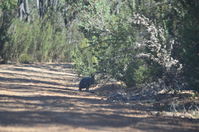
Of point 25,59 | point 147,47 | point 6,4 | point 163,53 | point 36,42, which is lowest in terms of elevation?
point 25,59

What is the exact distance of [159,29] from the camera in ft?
49.5

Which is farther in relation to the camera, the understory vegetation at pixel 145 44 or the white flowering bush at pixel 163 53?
the white flowering bush at pixel 163 53

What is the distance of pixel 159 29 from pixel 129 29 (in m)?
2.51

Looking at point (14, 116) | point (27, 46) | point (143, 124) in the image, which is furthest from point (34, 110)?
point (27, 46)

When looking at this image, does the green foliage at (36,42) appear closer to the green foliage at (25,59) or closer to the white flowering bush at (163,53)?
the green foliage at (25,59)

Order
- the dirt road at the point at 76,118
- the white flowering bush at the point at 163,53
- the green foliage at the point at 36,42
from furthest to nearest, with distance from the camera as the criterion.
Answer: the green foliage at the point at 36,42
the white flowering bush at the point at 163,53
the dirt road at the point at 76,118

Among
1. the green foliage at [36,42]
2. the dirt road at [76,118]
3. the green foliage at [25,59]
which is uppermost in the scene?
the green foliage at [36,42]

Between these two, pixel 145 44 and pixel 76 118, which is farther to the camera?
pixel 145 44

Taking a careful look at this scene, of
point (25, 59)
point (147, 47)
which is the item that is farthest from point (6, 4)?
point (147, 47)

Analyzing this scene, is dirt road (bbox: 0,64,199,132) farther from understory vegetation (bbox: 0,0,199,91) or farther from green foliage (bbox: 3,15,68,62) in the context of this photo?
green foliage (bbox: 3,15,68,62)

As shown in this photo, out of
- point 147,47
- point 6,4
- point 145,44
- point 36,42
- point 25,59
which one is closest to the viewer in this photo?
point 145,44

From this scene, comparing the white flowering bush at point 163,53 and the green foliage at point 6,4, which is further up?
the green foliage at point 6,4

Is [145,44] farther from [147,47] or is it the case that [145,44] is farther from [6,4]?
[6,4]

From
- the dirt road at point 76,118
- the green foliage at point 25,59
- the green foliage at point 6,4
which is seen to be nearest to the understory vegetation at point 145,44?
the dirt road at point 76,118
